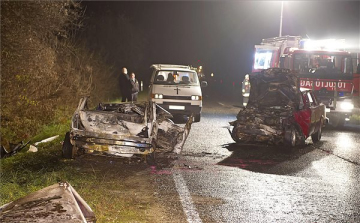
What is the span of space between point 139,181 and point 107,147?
1.35 metres

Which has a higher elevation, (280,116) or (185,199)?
(280,116)

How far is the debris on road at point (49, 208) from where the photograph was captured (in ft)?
15.6

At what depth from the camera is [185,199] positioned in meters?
7.47

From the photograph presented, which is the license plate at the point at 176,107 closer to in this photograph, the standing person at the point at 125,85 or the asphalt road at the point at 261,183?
the standing person at the point at 125,85

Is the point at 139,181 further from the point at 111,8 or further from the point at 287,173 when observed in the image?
the point at 111,8

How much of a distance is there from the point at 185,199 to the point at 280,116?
6.09 m

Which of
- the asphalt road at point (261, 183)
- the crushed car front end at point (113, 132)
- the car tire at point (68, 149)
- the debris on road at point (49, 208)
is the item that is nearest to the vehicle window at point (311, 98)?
the asphalt road at point (261, 183)

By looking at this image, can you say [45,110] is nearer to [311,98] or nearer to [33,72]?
[33,72]

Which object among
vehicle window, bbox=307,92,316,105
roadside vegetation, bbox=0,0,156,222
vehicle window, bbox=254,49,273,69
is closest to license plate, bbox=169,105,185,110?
roadside vegetation, bbox=0,0,156,222

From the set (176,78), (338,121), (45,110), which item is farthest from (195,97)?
(338,121)

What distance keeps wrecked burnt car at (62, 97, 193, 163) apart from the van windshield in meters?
7.53

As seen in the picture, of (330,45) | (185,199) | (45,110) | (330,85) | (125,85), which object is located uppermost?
(330,45)

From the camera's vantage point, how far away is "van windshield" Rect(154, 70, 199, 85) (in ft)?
60.9

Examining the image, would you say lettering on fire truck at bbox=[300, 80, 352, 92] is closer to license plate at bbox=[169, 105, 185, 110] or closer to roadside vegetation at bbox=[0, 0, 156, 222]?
license plate at bbox=[169, 105, 185, 110]
